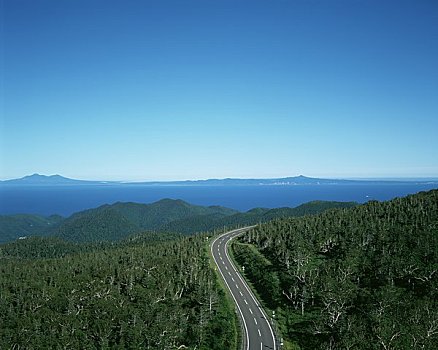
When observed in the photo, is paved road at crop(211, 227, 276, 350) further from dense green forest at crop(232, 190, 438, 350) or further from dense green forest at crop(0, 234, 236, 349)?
dense green forest at crop(0, 234, 236, 349)

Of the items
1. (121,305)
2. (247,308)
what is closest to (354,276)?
(247,308)

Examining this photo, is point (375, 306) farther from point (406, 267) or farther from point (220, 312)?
point (220, 312)

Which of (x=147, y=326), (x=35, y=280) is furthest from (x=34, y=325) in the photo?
(x=35, y=280)

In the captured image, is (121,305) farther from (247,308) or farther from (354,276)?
(354,276)

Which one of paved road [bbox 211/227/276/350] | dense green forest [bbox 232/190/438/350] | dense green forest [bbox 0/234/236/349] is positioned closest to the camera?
dense green forest [bbox 232/190/438/350]

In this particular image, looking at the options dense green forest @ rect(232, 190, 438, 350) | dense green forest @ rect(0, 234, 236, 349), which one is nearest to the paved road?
dense green forest @ rect(232, 190, 438, 350)

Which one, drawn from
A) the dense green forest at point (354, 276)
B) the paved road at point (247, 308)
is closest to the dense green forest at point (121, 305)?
the paved road at point (247, 308)
